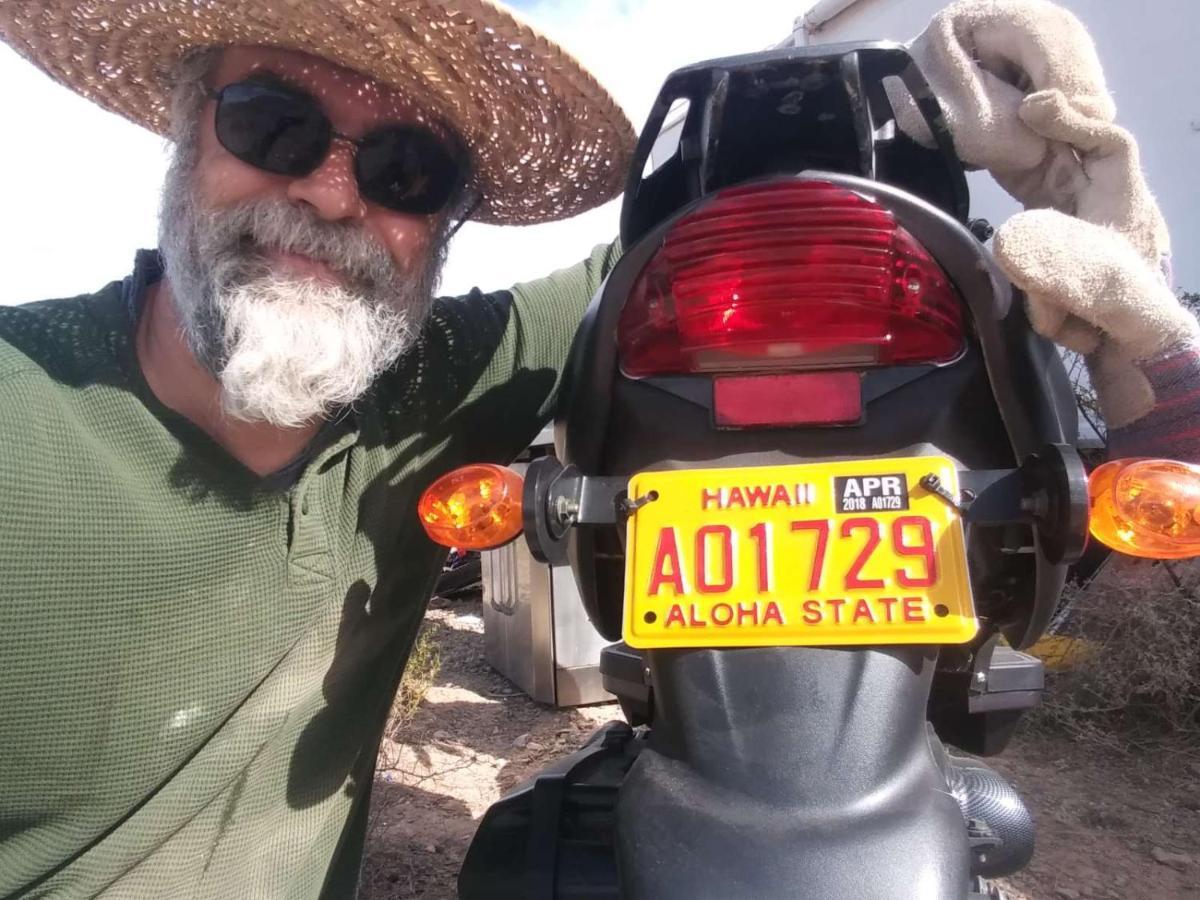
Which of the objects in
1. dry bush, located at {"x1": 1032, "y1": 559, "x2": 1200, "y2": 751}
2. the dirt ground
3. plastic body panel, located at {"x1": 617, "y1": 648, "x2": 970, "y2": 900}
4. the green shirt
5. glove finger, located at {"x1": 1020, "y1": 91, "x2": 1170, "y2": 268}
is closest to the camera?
plastic body panel, located at {"x1": 617, "y1": 648, "x2": 970, "y2": 900}

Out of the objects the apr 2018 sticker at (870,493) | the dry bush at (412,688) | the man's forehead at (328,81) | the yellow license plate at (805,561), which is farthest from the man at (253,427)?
the dry bush at (412,688)

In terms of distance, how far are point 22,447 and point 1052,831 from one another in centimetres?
278

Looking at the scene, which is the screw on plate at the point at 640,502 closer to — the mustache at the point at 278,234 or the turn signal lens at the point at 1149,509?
the turn signal lens at the point at 1149,509

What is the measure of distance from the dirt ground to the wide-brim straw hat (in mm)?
1801

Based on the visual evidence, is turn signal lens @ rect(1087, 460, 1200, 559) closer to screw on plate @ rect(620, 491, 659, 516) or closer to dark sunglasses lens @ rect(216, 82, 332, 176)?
screw on plate @ rect(620, 491, 659, 516)

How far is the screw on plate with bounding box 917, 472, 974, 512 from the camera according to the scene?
87 cm

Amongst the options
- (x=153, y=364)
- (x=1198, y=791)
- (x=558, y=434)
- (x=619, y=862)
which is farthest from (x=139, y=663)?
(x=1198, y=791)

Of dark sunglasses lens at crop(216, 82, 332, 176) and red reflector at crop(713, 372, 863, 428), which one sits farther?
dark sunglasses lens at crop(216, 82, 332, 176)

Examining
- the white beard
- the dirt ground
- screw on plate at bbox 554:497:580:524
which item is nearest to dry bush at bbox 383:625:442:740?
the dirt ground

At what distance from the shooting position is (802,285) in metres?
0.93

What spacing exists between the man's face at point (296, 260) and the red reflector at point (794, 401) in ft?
2.80

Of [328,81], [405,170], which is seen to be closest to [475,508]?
[405,170]

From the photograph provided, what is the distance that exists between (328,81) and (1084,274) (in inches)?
52.8

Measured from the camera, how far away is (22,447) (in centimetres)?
132
